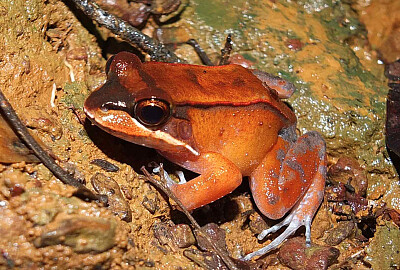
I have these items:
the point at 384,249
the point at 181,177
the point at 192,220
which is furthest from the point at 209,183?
the point at 384,249

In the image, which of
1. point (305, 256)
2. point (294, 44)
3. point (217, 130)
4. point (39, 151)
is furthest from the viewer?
point (294, 44)

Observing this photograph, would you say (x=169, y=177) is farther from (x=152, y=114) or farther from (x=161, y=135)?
(x=152, y=114)

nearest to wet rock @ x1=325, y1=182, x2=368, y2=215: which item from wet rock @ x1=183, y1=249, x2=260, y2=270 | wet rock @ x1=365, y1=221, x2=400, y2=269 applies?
wet rock @ x1=365, y1=221, x2=400, y2=269

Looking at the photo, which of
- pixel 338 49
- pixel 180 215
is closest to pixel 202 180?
pixel 180 215

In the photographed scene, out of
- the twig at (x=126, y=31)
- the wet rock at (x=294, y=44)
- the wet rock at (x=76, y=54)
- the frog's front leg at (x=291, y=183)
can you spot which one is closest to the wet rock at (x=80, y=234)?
the frog's front leg at (x=291, y=183)

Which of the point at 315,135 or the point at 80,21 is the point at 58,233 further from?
the point at 315,135
